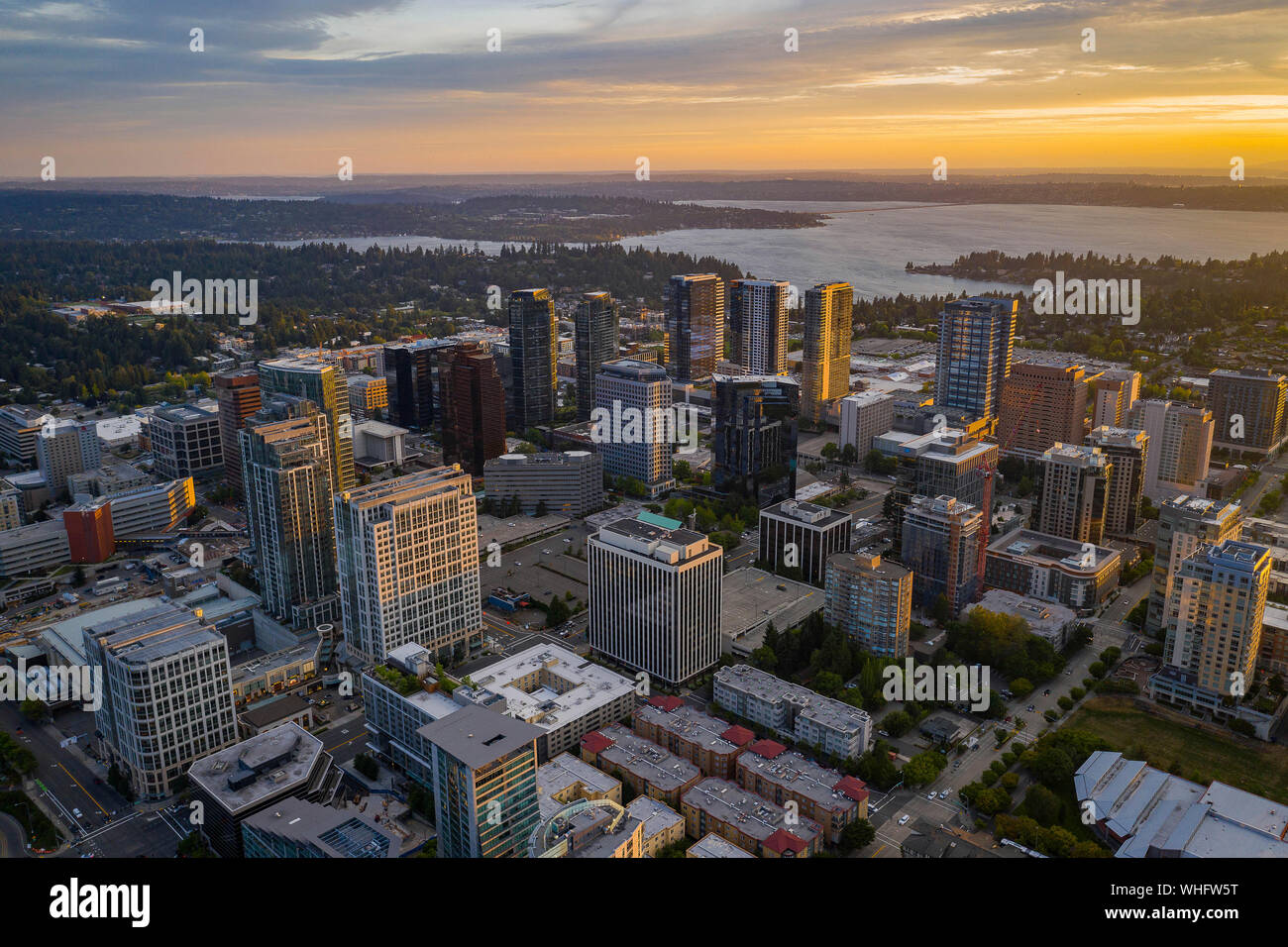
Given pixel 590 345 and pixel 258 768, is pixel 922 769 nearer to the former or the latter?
pixel 258 768

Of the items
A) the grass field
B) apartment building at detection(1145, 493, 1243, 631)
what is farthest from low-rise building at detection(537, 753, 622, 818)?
apartment building at detection(1145, 493, 1243, 631)

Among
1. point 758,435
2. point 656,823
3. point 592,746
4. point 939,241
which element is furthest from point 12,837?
point 939,241

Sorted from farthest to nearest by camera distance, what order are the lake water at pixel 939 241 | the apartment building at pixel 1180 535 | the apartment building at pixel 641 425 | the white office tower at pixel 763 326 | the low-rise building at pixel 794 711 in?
the lake water at pixel 939 241 < the white office tower at pixel 763 326 < the apartment building at pixel 641 425 < the apartment building at pixel 1180 535 < the low-rise building at pixel 794 711

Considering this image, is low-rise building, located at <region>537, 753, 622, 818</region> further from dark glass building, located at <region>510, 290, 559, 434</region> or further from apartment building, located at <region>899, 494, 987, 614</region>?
dark glass building, located at <region>510, 290, 559, 434</region>

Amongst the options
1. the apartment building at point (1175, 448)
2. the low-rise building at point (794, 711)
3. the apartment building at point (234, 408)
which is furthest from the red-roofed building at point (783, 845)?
the apartment building at point (234, 408)

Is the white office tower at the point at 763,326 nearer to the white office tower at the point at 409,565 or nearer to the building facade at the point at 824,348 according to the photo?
the building facade at the point at 824,348
